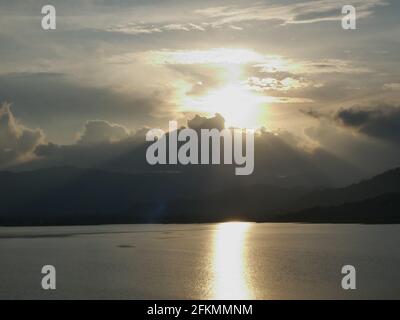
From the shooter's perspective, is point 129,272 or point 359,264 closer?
point 129,272

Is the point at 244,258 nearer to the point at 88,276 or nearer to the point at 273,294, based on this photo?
the point at 88,276

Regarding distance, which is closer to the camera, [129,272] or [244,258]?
[129,272]

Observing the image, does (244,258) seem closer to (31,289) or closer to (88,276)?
(88,276)

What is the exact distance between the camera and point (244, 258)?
110438mm

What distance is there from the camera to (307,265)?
92000mm

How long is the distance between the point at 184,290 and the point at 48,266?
37853 millimetres
